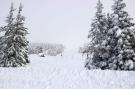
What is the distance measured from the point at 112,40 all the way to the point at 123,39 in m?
1.62

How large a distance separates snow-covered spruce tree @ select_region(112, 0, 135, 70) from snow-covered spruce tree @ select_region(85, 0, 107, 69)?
2.58m

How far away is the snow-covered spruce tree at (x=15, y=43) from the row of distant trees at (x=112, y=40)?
33.1 ft

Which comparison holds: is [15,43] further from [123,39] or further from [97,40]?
[123,39]

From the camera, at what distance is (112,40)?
22359mm

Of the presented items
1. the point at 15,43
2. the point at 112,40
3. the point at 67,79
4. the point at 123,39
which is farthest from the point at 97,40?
the point at 67,79

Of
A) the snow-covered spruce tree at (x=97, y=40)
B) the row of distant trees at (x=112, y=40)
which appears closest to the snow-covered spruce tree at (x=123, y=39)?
the row of distant trees at (x=112, y=40)

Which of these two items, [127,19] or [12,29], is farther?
[12,29]

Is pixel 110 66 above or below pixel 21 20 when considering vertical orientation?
below

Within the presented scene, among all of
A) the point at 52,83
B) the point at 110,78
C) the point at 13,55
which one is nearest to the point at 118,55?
the point at 110,78

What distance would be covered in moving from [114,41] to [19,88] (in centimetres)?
1468

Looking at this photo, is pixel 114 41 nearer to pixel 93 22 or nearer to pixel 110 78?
pixel 93 22

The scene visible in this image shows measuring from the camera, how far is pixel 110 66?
70.8 feet

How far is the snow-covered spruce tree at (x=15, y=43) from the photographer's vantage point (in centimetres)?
2611

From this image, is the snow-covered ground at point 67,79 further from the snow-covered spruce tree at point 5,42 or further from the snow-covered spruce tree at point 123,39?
the snow-covered spruce tree at point 5,42
